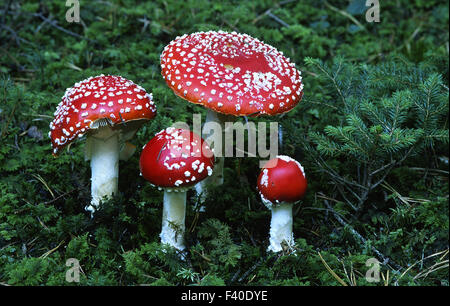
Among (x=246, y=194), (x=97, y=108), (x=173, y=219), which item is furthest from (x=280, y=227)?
(x=97, y=108)

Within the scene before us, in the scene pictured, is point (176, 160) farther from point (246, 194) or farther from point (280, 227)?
point (246, 194)

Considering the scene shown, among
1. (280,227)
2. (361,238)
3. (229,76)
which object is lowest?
(361,238)

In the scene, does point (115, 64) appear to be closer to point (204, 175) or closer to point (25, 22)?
point (25, 22)

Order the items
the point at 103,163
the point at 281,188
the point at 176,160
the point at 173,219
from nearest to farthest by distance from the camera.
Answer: the point at 176,160
the point at 281,188
the point at 173,219
the point at 103,163

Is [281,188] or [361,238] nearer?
[281,188]

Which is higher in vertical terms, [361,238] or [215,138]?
[215,138]
